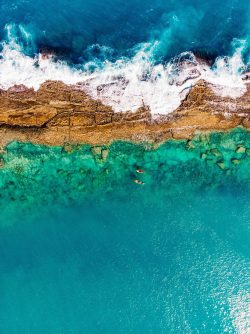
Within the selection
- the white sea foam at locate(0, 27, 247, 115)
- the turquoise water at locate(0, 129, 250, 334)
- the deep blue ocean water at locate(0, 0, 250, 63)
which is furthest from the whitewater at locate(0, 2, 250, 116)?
the turquoise water at locate(0, 129, 250, 334)

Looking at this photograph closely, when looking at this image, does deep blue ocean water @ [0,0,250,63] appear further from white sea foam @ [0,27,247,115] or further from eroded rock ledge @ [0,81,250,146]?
eroded rock ledge @ [0,81,250,146]

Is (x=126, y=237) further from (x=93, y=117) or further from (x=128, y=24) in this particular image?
(x=128, y=24)

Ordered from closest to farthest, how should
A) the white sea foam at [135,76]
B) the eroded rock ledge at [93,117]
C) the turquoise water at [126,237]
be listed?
1. the white sea foam at [135,76]
2. the eroded rock ledge at [93,117]
3. the turquoise water at [126,237]

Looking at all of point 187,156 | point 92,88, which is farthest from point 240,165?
point 92,88

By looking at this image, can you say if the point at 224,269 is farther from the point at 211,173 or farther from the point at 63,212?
the point at 63,212

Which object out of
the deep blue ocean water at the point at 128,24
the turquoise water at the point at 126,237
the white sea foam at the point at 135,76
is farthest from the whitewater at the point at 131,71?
the turquoise water at the point at 126,237

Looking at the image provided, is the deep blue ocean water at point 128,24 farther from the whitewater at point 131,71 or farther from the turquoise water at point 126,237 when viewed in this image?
the turquoise water at point 126,237
